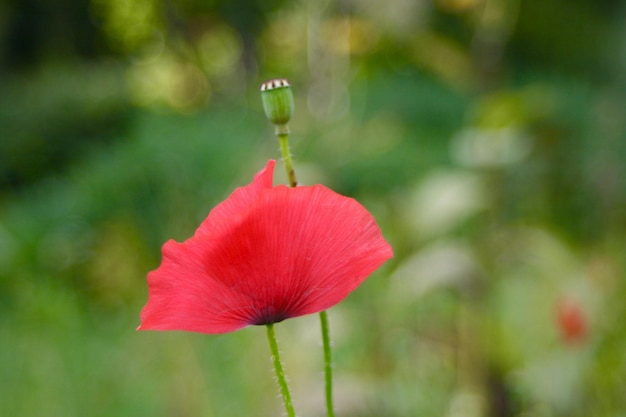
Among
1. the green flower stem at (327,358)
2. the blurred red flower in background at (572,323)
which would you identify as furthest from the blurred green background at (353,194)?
the green flower stem at (327,358)

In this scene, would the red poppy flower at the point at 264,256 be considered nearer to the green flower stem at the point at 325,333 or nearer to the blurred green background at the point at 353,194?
the green flower stem at the point at 325,333

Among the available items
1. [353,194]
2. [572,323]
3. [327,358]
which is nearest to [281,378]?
[327,358]

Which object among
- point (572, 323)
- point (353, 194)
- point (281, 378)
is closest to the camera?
point (281, 378)

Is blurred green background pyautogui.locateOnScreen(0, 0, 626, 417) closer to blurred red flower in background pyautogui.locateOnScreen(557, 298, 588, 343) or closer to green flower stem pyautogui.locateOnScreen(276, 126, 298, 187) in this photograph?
blurred red flower in background pyautogui.locateOnScreen(557, 298, 588, 343)

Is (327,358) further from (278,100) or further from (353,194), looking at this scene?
(353,194)

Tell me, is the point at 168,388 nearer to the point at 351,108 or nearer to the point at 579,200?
the point at 579,200
